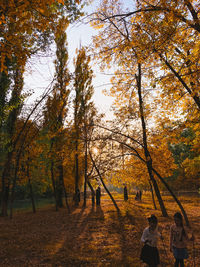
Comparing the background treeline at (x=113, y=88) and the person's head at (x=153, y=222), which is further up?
the background treeline at (x=113, y=88)

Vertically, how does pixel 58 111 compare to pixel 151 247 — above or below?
above

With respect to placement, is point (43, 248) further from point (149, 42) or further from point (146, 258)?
point (149, 42)

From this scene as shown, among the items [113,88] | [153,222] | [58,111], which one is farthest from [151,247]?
[58,111]

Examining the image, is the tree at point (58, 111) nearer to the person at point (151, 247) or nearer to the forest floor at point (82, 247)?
the forest floor at point (82, 247)

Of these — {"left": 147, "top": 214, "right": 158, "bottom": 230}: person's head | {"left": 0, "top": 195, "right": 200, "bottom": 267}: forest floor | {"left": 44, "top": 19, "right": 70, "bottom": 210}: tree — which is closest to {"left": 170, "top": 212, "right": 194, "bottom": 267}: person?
{"left": 0, "top": 195, "right": 200, "bottom": 267}: forest floor

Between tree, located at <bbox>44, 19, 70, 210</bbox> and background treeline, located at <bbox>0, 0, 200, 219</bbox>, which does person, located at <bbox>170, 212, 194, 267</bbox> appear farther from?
tree, located at <bbox>44, 19, 70, 210</bbox>

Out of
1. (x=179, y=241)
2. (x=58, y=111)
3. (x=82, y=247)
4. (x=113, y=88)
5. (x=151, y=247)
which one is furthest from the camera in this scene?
(x=58, y=111)

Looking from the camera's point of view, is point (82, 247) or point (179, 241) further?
point (82, 247)

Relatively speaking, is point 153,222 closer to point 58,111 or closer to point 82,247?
point 82,247

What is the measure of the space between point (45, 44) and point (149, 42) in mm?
3127

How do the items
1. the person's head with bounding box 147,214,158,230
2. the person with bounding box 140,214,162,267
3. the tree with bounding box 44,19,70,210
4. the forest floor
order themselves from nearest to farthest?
the person with bounding box 140,214,162,267 → the person's head with bounding box 147,214,158,230 → the forest floor → the tree with bounding box 44,19,70,210

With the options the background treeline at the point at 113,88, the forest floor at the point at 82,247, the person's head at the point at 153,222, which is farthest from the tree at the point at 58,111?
the person's head at the point at 153,222

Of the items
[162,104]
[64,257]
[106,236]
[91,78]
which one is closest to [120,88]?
[162,104]

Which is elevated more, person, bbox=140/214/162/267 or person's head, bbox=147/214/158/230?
person's head, bbox=147/214/158/230
